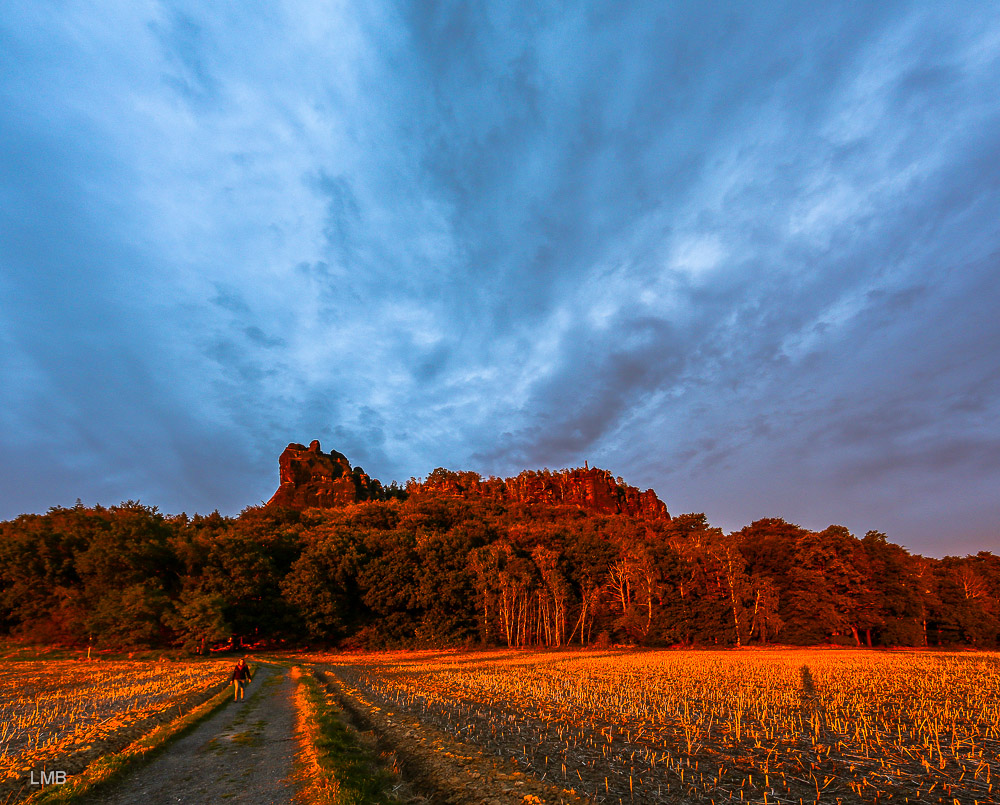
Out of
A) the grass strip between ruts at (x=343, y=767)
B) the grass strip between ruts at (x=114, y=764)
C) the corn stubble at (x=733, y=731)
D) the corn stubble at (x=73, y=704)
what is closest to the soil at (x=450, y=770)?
the grass strip between ruts at (x=343, y=767)

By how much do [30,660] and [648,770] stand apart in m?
57.5

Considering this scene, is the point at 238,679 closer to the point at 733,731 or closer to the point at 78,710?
the point at 78,710

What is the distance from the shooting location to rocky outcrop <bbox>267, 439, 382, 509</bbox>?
135000 millimetres

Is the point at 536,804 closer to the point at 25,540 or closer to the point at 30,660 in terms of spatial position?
the point at 30,660

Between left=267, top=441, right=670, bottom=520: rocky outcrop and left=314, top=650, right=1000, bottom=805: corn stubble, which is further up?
left=267, top=441, right=670, bottom=520: rocky outcrop

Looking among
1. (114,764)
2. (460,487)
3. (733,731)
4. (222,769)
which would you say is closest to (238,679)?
(114,764)

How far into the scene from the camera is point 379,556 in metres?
61.6

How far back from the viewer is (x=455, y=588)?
2265 inches

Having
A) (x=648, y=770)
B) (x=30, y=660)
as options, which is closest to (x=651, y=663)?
(x=648, y=770)

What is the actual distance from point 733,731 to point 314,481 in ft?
457

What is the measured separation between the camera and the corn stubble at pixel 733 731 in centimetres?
893

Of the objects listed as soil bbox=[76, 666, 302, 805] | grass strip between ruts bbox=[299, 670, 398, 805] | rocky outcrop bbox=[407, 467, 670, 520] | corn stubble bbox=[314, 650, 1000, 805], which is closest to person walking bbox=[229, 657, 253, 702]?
soil bbox=[76, 666, 302, 805]

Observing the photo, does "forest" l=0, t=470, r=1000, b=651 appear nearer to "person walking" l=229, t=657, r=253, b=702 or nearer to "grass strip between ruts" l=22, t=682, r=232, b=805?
"person walking" l=229, t=657, r=253, b=702

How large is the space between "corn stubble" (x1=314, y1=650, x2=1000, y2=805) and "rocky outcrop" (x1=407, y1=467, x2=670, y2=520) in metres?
125
